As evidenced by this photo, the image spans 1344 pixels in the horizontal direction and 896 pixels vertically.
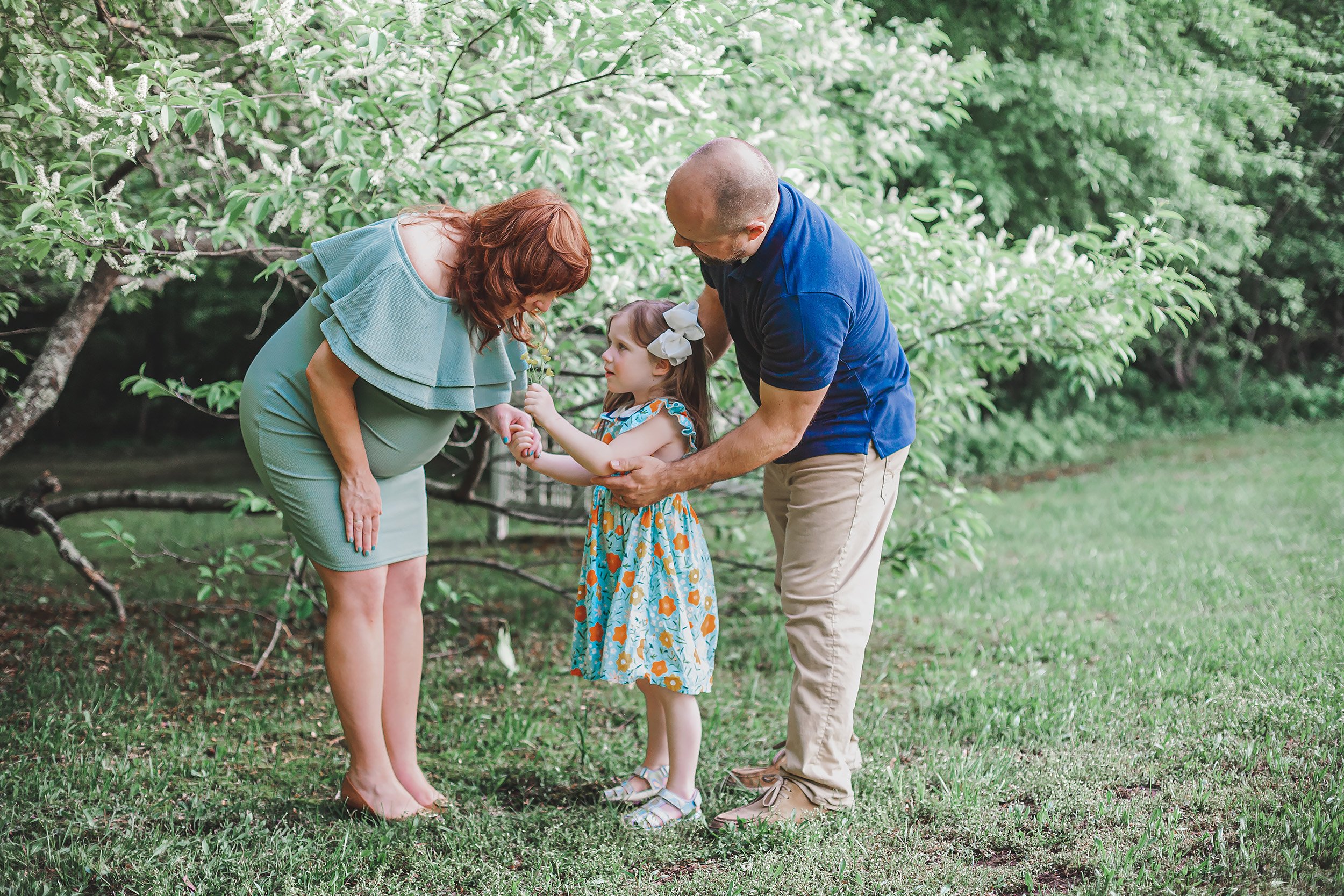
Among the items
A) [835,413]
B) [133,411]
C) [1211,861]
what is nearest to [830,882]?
[1211,861]

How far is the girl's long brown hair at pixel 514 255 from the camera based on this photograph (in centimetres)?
229

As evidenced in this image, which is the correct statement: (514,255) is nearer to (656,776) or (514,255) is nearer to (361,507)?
(361,507)

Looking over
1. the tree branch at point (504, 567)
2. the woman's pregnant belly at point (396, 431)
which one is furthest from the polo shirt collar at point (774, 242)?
the tree branch at point (504, 567)

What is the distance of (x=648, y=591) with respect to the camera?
257 centimetres

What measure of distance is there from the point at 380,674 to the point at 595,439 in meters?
0.84

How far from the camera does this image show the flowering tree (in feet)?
8.98

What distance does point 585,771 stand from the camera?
2990mm

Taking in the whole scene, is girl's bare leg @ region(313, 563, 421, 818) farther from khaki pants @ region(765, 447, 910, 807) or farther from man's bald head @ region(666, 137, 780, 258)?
man's bald head @ region(666, 137, 780, 258)

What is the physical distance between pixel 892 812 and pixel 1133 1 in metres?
6.38

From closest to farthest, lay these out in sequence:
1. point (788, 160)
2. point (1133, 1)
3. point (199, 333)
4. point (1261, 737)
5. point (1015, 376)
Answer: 1. point (1261, 737)
2. point (788, 160)
3. point (1133, 1)
4. point (1015, 376)
5. point (199, 333)

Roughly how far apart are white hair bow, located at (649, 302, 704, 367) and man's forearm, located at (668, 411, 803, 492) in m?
0.27

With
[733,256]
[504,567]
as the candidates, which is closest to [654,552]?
[733,256]

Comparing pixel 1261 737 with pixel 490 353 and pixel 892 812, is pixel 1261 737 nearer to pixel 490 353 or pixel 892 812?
pixel 892 812

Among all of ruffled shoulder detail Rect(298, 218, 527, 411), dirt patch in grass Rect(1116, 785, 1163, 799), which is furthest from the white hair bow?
dirt patch in grass Rect(1116, 785, 1163, 799)
